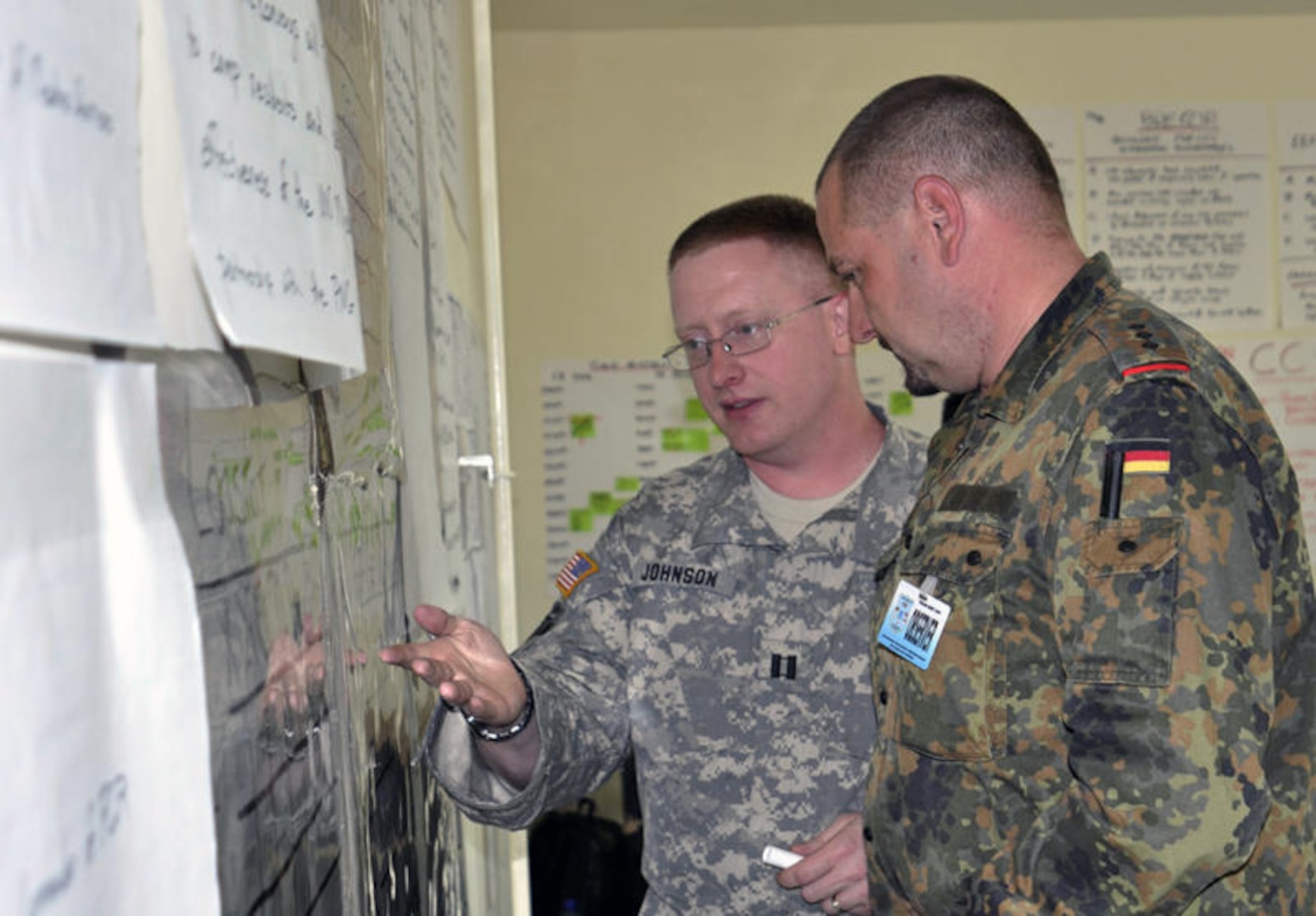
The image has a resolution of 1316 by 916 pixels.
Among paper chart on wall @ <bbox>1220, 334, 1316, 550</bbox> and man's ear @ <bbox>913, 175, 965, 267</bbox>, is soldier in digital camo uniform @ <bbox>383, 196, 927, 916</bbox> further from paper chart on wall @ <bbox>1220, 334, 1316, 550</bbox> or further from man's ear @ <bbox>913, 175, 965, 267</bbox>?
paper chart on wall @ <bbox>1220, 334, 1316, 550</bbox>

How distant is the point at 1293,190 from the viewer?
379 centimetres

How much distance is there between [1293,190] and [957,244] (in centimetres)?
314

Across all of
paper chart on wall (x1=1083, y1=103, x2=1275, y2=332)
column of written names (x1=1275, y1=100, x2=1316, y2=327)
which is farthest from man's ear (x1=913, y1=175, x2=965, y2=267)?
column of written names (x1=1275, y1=100, x2=1316, y2=327)

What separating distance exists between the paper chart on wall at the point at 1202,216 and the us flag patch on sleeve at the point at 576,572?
105 inches

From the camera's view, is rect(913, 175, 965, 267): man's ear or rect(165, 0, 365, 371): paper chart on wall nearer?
rect(165, 0, 365, 371): paper chart on wall

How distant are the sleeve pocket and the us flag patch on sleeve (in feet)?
2.73

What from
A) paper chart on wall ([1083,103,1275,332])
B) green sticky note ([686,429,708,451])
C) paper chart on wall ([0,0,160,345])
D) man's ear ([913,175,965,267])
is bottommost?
green sticky note ([686,429,708,451])

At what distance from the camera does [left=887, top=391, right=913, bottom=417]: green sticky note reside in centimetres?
371

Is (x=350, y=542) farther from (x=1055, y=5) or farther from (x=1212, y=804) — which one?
(x=1055, y=5)

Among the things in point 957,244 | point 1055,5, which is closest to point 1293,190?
point 1055,5

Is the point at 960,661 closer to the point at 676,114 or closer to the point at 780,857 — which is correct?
the point at 780,857

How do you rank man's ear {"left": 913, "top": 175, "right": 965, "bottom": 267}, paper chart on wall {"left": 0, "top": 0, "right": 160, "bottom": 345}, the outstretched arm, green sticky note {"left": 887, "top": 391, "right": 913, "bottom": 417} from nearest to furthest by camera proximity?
1. paper chart on wall {"left": 0, "top": 0, "right": 160, "bottom": 345}
2. the outstretched arm
3. man's ear {"left": 913, "top": 175, "right": 965, "bottom": 267}
4. green sticky note {"left": 887, "top": 391, "right": 913, "bottom": 417}

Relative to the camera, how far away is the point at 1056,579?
3.23 ft

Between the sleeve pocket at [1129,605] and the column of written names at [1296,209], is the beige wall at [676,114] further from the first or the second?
the sleeve pocket at [1129,605]
